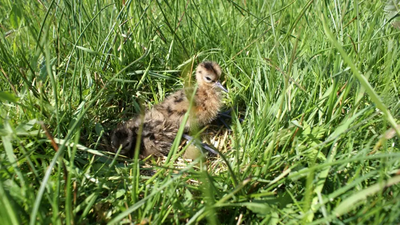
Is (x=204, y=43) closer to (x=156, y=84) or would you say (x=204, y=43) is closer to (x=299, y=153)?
(x=156, y=84)

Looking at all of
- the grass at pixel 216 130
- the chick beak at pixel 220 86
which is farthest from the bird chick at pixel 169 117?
the grass at pixel 216 130

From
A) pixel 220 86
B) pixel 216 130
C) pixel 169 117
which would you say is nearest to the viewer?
pixel 169 117

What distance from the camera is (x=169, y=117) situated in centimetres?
223

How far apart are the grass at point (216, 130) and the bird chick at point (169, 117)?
106mm

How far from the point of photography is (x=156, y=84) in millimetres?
2549

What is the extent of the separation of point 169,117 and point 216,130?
40cm

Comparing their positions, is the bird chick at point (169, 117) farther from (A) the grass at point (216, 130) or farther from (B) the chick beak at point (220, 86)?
(A) the grass at point (216, 130)

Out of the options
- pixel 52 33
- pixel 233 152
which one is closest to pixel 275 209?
pixel 233 152

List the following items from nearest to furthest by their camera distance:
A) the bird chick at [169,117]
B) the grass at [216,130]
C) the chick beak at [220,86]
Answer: the grass at [216,130], the bird chick at [169,117], the chick beak at [220,86]

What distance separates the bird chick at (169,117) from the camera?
2059 millimetres

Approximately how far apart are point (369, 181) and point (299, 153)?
1.05 feet

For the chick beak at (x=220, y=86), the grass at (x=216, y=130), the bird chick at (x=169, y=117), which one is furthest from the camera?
the chick beak at (x=220, y=86)

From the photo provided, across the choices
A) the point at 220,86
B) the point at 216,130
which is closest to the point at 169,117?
the point at 216,130

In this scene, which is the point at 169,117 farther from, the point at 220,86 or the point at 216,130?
the point at 220,86
